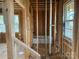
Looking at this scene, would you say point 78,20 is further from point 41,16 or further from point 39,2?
point 41,16

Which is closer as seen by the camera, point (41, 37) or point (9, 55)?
point (9, 55)

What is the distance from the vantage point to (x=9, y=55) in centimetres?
200

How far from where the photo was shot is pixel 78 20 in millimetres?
4348

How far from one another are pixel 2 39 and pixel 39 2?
141 inches

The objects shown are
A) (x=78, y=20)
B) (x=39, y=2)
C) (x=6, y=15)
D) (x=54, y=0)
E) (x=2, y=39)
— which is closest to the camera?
(x=6, y=15)

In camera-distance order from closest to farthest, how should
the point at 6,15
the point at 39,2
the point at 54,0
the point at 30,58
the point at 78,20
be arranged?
1. the point at 6,15
2. the point at 78,20
3. the point at 30,58
4. the point at 54,0
5. the point at 39,2

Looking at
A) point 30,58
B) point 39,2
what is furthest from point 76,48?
point 39,2

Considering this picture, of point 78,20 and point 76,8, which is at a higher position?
point 76,8

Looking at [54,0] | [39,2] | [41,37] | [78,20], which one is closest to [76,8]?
[78,20]

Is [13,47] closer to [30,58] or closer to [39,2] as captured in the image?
[30,58]

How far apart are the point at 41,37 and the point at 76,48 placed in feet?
20.0

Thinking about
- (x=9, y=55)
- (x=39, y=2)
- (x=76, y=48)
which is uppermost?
(x=39, y=2)

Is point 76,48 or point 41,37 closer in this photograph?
point 76,48

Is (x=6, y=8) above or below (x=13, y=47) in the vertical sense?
above
